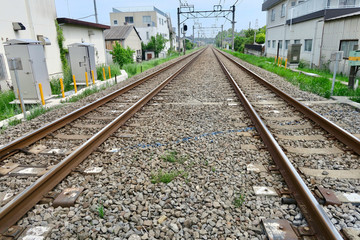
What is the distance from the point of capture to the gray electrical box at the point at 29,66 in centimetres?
928

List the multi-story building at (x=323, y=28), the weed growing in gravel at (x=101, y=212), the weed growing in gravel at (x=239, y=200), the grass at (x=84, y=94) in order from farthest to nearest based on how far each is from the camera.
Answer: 1. the multi-story building at (x=323, y=28)
2. the grass at (x=84, y=94)
3. the weed growing in gravel at (x=239, y=200)
4. the weed growing in gravel at (x=101, y=212)

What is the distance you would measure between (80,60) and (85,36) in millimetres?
6226

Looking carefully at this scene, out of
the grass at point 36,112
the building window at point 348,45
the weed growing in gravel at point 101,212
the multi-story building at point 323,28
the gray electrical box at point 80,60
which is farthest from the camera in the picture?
the multi-story building at point 323,28

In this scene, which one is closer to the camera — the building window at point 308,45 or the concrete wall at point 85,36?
the concrete wall at point 85,36

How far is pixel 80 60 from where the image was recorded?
13891mm

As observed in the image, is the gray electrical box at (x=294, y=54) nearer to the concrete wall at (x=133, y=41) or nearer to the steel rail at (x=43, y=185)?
the steel rail at (x=43, y=185)

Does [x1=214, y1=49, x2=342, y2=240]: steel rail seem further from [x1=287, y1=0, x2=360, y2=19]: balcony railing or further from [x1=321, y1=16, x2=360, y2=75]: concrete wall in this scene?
[x1=287, y1=0, x2=360, y2=19]: balcony railing

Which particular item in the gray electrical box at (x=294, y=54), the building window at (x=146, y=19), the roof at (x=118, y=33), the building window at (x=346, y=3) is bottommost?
the gray electrical box at (x=294, y=54)

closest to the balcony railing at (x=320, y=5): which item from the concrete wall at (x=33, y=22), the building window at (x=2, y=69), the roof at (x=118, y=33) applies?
the concrete wall at (x=33, y=22)

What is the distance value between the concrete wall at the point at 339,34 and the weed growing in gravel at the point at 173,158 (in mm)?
13864

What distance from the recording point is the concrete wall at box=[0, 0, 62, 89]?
1156 cm

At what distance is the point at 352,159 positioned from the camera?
433 cm

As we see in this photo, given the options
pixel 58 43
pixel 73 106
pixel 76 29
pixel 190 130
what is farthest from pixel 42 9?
pixel 190 130

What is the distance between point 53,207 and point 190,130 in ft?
10.9
